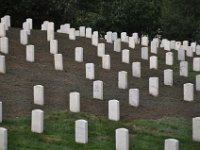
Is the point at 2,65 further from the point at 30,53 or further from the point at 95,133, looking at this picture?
the point at 95,133

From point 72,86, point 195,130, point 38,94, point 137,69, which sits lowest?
point 195,130

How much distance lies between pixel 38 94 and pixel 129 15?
717 inches

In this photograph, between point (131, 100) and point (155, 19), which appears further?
point (155, 19)

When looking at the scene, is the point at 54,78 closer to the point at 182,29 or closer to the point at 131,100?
the point at 131,100

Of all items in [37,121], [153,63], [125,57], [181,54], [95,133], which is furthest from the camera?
[181,54]

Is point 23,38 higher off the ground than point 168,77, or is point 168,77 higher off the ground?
point 23,38

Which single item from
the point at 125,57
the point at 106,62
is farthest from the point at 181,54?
the point at 106,62

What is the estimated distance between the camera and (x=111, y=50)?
2028cm

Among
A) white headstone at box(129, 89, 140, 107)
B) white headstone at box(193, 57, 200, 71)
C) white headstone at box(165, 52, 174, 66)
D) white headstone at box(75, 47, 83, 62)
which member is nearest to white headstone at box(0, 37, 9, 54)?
white headstone at box(75, 47, 83, 62)

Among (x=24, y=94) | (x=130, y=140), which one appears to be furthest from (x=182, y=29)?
(x=130, y=140)

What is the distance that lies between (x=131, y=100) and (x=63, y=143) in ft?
10.0

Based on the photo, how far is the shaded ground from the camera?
1261cm

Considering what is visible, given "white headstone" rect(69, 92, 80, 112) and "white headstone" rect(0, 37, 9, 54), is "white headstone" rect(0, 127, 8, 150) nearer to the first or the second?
"white headstone" rect(69, 92, 80, 112)

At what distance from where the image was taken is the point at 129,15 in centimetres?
3030
